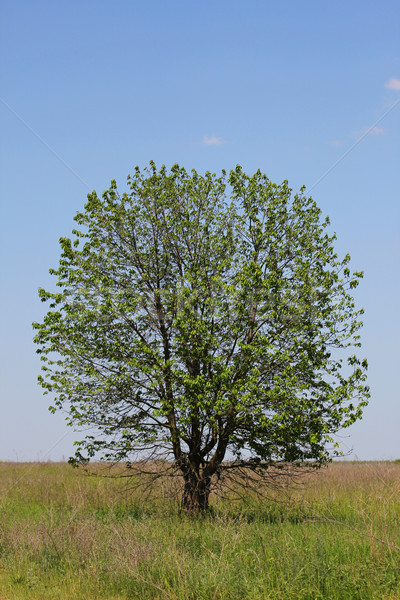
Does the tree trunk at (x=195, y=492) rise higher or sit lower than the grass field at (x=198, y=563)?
higher

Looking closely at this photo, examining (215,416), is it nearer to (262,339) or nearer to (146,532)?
(262,339)

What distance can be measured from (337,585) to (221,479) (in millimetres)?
8003

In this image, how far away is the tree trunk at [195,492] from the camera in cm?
1611

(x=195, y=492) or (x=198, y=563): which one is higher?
(x=195, y=492)

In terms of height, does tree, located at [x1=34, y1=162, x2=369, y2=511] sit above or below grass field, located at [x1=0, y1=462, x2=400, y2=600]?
above

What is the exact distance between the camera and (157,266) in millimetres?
16688

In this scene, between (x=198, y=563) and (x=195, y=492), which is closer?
(x=198, y=563)

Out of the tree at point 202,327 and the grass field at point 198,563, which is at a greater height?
the tree at point 202,327

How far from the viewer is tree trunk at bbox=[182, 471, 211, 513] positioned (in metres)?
16.1

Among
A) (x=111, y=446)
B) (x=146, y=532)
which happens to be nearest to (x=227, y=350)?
(x=111, y=446)

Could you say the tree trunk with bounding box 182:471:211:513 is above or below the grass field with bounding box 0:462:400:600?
above

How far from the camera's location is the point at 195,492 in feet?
53.1

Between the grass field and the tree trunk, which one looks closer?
the grass field

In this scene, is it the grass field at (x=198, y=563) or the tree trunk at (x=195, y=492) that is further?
the tree trunk at (x=195, y=492)
